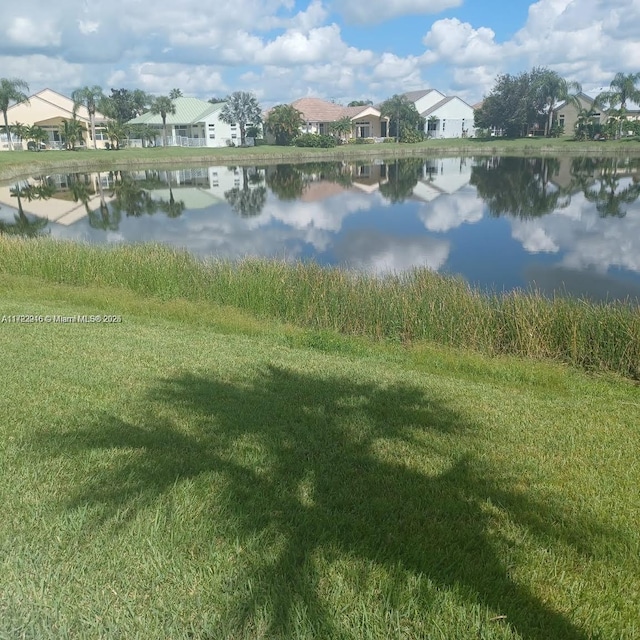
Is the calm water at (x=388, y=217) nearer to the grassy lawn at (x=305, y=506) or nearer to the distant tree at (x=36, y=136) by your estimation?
the grassy lawn at (x=305, y=506)

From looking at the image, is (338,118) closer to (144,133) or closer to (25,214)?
(144,133)

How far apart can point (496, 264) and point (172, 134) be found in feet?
201

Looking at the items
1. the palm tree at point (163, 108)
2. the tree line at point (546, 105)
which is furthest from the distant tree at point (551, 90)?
the palm tree at point (163, 108)

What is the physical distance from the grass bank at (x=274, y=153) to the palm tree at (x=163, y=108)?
7.27 m

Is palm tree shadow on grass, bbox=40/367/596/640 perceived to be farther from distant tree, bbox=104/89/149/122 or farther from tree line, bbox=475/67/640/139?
distant tree, bbox=104/89/149/122

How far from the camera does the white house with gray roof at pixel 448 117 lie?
78.2m

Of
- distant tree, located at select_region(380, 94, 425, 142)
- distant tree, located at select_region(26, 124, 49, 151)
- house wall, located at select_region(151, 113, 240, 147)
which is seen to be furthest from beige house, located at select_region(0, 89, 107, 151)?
distant tree, located at select_region(380, 94, 425, 142)

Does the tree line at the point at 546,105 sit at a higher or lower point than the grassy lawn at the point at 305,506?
higher

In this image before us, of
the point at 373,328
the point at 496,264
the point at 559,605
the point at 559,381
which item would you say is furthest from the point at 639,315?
the point at 496,264

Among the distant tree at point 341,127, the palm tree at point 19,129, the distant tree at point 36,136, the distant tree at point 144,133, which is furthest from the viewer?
the distant tree at point 341,127

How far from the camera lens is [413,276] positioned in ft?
36.9

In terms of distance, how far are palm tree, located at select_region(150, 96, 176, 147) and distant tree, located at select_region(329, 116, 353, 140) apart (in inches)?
744

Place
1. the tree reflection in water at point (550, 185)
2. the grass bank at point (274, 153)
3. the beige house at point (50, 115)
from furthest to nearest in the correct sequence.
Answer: the beige house at point (50, 115)
the grass bank at point (274, 153)
the tree reflection in water at point (550, 185)

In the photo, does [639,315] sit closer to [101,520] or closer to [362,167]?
[101,520]
